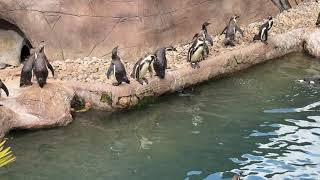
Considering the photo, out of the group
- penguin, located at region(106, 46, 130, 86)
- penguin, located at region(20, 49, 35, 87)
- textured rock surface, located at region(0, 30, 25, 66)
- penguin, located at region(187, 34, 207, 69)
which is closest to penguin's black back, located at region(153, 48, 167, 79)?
penguin, located at region(106, 46, 130, 86)

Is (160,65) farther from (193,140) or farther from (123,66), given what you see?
(193,140)

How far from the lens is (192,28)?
14.2 metres

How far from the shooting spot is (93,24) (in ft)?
41.9

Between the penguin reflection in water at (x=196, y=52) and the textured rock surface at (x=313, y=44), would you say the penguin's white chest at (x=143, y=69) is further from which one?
the textured rock surface at (x=313, y=44)

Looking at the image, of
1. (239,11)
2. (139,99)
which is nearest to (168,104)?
(139,99)

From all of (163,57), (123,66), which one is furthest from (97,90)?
(163,57)

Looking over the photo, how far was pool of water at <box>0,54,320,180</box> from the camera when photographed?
8.69 m

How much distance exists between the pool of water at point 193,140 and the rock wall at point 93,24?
198 cm

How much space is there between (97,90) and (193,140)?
90.5 inches

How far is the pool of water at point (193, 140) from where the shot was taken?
869 cm

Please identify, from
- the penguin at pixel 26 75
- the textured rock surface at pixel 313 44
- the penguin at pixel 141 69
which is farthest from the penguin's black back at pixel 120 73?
the textured rock surface at pixel 313 44

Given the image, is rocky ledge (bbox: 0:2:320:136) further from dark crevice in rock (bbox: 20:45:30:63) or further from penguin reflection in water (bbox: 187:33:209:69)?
dark crevice in rock (bbox: 20:45:30:63)

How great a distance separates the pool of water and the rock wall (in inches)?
78.0

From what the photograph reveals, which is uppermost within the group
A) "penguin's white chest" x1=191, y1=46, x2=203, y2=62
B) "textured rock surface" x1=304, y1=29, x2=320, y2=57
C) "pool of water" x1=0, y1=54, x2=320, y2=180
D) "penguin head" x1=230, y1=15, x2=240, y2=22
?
"penguin head" x1=230, y1=15, x2=240, y2=22
